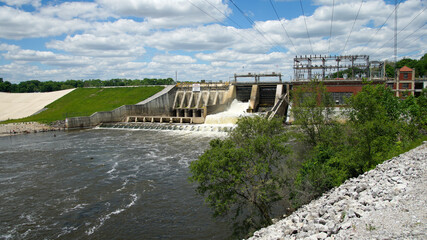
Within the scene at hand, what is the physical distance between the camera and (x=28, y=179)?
22094 mm

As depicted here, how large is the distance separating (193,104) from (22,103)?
3786 cm

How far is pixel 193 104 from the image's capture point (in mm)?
58188

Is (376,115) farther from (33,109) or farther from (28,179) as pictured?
(33,109)

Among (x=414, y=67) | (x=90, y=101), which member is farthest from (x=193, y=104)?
(x=414, y=67)

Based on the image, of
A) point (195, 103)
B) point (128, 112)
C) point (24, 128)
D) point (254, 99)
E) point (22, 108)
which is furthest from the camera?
point (22, 108)

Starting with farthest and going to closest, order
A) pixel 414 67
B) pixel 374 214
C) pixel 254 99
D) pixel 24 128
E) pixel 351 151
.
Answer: pixel 414 67
pixel 254 99
pixel 24 128
pixel 351 151
pixel 374 214

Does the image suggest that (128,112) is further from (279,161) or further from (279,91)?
(279,161)

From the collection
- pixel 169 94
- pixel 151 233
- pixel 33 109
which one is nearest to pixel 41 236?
pixel 151 233

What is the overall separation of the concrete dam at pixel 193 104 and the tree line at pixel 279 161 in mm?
24459

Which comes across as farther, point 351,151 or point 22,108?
point 22,108

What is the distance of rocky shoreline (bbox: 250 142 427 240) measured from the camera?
24.3ft

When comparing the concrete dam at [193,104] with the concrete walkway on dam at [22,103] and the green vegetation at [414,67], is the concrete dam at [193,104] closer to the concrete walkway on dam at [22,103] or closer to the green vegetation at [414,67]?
the concrete walkway on dam at [22,103]

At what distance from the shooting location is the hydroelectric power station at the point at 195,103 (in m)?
48.2

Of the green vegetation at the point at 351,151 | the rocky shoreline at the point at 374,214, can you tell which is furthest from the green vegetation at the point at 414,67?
the rocky shoreline at the point at 374,214
